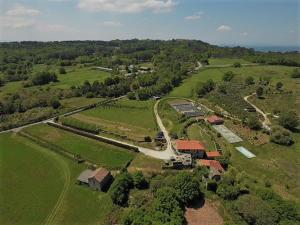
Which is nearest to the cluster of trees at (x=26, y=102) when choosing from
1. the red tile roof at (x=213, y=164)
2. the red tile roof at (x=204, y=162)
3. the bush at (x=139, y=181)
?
the bush at (x=139, y=181)

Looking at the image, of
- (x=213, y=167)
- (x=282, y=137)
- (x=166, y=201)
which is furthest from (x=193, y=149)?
(x=282, y=137)

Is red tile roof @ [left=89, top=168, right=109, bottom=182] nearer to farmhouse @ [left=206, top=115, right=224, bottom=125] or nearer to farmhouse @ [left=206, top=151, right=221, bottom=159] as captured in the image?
farmhouse @ [left=206, top=151, right=221, bottom=159]

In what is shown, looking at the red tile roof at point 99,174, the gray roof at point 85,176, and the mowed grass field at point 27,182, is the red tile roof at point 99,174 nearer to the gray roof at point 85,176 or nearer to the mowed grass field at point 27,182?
the gray roof at point 85,176

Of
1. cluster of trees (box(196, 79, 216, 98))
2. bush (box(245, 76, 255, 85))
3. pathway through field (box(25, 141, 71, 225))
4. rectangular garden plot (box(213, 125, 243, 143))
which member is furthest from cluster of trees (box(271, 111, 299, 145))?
pathway through field (box(25, 141, 71, 225))

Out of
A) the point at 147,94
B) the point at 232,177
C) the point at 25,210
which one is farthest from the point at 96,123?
the point at 232,177

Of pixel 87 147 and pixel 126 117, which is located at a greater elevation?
pixel 126 117

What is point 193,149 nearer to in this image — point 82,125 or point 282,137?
point 282,137
